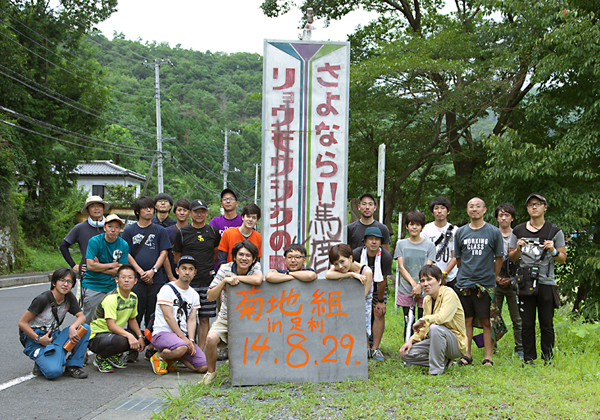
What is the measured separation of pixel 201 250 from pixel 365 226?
1990mm

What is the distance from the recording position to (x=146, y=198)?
20.0 ft

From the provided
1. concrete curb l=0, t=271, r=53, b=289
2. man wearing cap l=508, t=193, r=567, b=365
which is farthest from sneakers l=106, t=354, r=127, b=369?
concrete curb l=0, t=271, r=53, b=289

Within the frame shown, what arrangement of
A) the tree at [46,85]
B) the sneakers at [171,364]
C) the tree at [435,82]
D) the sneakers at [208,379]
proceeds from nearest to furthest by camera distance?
1. the sneakers at [208,379]
2. the sneakers at [171,364]
3. the tree at [435,82]
4. the tree at [46,85]

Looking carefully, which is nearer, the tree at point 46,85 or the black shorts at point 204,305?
the black shorts at point 204,305

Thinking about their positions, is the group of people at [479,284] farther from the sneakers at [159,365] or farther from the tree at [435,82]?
the tree at [435,82]

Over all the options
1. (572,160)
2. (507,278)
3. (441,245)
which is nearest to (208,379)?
(441,245)

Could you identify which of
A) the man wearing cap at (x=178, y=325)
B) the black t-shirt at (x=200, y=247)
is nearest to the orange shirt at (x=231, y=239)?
the black t-shirt at (x=200, y=247)

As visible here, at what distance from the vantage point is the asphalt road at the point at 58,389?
13.6 feet

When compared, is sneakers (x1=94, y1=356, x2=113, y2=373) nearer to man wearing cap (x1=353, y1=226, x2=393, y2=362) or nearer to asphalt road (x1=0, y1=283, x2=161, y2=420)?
asphalt road (x1=0, y1=283, x2=161, y2=420)

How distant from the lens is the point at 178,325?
540cm

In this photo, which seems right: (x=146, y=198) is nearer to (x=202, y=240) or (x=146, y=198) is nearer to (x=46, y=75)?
(x=202, y=240)

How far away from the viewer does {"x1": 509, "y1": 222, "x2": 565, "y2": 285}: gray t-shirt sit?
540 cm

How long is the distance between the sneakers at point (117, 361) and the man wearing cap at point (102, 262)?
0.60 m

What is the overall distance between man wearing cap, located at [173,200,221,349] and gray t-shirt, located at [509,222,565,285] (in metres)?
3.53
